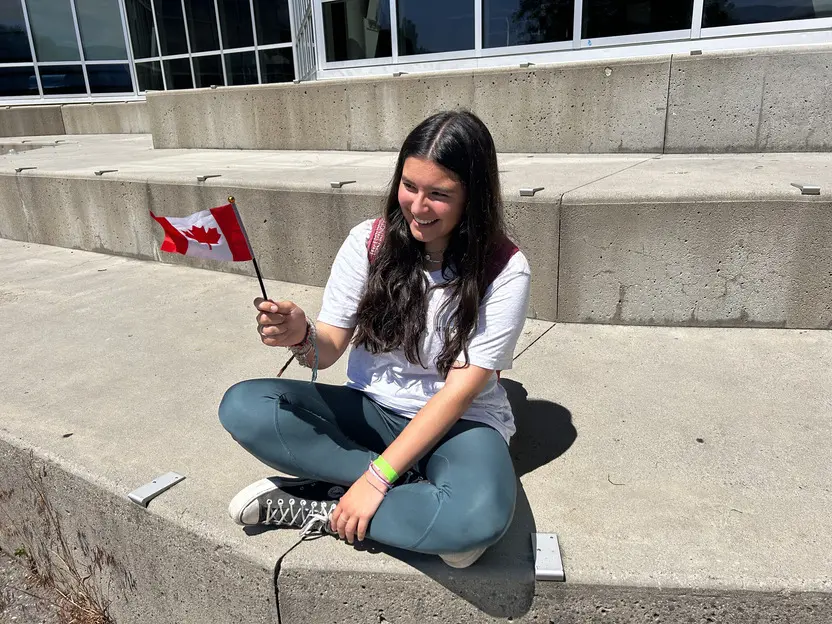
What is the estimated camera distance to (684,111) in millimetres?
4773

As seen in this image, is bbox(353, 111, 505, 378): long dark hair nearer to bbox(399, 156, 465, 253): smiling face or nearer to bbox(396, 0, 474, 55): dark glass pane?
bbox(399, 156, 465, 253): smiling face

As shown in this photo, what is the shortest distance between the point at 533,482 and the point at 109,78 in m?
17.3

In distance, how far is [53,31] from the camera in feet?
51.6

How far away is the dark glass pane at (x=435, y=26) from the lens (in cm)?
831

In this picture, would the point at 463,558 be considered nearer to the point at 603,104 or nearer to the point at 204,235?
the point at 204,235

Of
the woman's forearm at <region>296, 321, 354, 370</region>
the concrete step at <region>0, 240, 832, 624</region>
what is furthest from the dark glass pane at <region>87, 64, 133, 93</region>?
the woman's forearm at <region>296, 321, 354, 370</region>

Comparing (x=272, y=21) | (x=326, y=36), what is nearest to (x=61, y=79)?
(x=272, y=21)

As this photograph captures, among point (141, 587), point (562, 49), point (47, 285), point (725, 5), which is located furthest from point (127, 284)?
point (725, 5)

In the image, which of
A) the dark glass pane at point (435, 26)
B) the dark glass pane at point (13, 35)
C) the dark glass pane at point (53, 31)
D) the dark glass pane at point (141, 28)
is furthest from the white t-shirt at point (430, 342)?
the dark glass pane at point (13, 35)

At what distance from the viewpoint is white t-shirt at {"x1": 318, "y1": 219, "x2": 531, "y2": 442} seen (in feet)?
5.95

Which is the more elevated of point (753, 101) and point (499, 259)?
point (753, 101)

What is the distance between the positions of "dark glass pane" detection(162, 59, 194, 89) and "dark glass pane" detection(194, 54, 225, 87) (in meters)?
0.28

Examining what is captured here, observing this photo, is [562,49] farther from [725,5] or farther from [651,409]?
[651,409]

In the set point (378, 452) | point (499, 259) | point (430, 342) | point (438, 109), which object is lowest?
point (378, 452)
